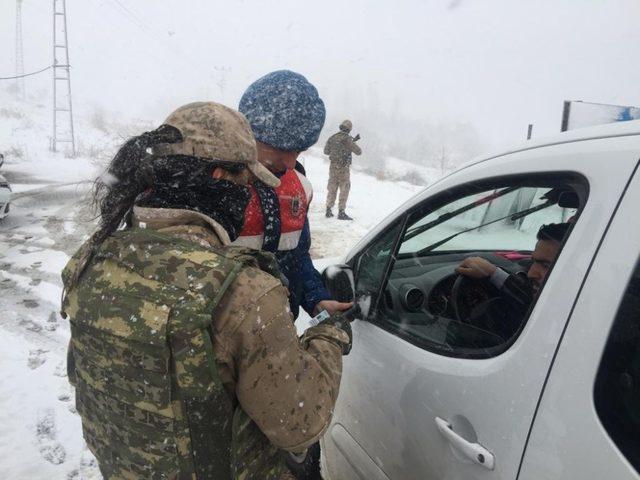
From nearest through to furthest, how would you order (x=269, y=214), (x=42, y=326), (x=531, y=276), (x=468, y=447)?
(x=468, y=447), (x=531, y=276), (x=269, y=214), (x=42, y=326)

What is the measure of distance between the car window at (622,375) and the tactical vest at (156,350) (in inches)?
30.8

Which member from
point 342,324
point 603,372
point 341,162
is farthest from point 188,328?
point 341,162

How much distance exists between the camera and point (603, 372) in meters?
0.92

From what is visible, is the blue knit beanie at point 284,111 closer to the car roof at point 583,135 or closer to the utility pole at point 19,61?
the car roof at point 583,135

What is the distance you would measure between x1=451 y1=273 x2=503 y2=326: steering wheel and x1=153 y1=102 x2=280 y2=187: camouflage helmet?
923mm

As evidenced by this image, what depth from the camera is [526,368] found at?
3.44 ft

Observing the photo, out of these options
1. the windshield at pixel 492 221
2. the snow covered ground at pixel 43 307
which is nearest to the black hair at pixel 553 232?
the windshield at pixel 492 221

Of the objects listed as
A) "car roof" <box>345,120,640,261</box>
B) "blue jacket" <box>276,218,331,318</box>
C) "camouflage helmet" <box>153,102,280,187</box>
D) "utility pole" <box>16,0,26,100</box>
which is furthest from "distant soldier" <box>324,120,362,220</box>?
"utility pole" <box>16,0,26,100</box>

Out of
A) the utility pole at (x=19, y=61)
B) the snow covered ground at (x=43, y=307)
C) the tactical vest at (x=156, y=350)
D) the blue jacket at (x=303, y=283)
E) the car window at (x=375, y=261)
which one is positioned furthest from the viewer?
the utility pole at (x=19, y=61)

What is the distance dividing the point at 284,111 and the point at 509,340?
4.12 feet

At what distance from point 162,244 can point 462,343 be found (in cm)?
93

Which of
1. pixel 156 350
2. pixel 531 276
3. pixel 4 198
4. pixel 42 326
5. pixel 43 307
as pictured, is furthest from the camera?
pixel 4 198

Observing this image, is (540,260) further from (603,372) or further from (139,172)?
(139,172)

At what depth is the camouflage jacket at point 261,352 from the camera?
1.05 m
